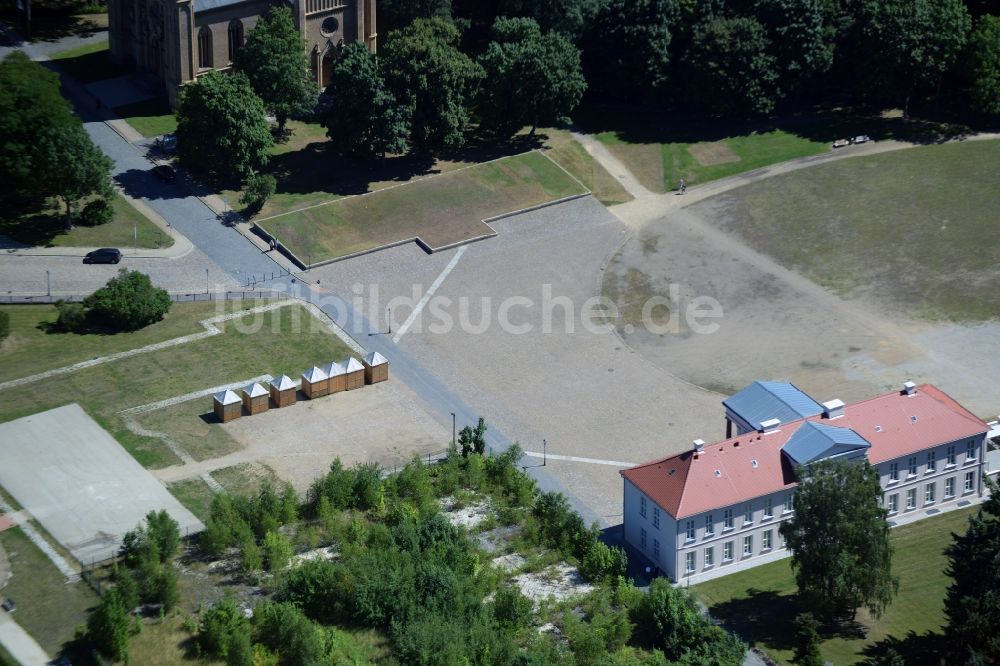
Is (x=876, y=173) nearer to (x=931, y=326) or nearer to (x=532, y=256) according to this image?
(x=931, y=326)

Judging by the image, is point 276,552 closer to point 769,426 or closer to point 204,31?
point 769,426

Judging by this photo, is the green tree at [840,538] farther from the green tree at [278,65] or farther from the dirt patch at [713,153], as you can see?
the green tree at [278,65]

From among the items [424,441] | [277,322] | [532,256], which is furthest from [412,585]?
[532,256]

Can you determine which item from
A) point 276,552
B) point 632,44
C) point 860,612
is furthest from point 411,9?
point 860,612

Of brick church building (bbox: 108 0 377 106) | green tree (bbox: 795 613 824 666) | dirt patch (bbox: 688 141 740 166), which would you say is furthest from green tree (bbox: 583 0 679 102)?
green tree (bbox: 795 613 824 666)

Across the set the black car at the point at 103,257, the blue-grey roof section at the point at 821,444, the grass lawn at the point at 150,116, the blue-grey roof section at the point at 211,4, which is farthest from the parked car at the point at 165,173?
the blue-grey roof section at the point at 821,444

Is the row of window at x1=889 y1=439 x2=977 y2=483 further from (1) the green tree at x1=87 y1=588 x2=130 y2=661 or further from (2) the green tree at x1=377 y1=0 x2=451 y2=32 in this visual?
(2) the green tree at x1=377 y1=0 x2=451 y2=32
